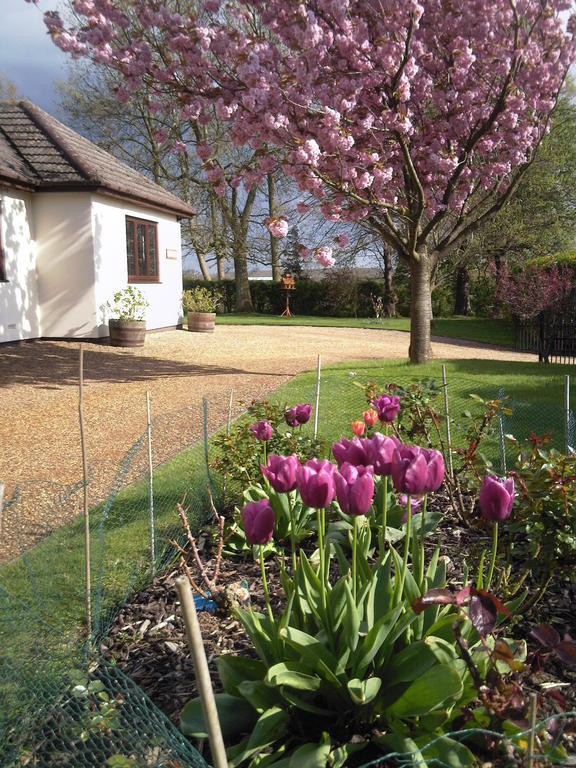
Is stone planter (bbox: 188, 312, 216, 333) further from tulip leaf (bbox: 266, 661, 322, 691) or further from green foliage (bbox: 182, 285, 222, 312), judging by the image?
tulip leaf (bbox: 266, 661, 322, 691)

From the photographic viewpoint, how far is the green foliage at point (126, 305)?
49.6 ft

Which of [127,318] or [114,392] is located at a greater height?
[127,318]

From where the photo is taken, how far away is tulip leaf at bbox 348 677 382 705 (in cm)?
183

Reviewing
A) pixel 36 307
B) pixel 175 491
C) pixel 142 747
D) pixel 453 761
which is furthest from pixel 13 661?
pixel 36 307

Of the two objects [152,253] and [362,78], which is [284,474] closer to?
[362,78]

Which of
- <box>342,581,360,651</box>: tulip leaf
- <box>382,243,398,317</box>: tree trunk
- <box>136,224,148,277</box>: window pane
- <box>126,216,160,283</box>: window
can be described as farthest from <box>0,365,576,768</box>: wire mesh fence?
<box>382,243,398,317</box>: tree trunk

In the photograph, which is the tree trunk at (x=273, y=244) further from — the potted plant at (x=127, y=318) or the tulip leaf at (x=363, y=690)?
the tulip leaf at (x=363, y=690)

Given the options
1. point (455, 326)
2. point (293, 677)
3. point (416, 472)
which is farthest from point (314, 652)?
point (455, 326)

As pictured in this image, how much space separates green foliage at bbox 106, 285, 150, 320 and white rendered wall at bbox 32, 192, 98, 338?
0.61 metres

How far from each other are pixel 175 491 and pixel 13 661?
273 centimetres

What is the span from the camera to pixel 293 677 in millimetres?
1914

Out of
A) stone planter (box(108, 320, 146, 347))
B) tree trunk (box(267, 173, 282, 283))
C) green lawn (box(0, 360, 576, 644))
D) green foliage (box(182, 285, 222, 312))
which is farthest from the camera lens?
tree trunk (box(267, 173, 282, 283))

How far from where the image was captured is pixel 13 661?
2564mm

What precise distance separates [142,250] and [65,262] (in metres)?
3.03
